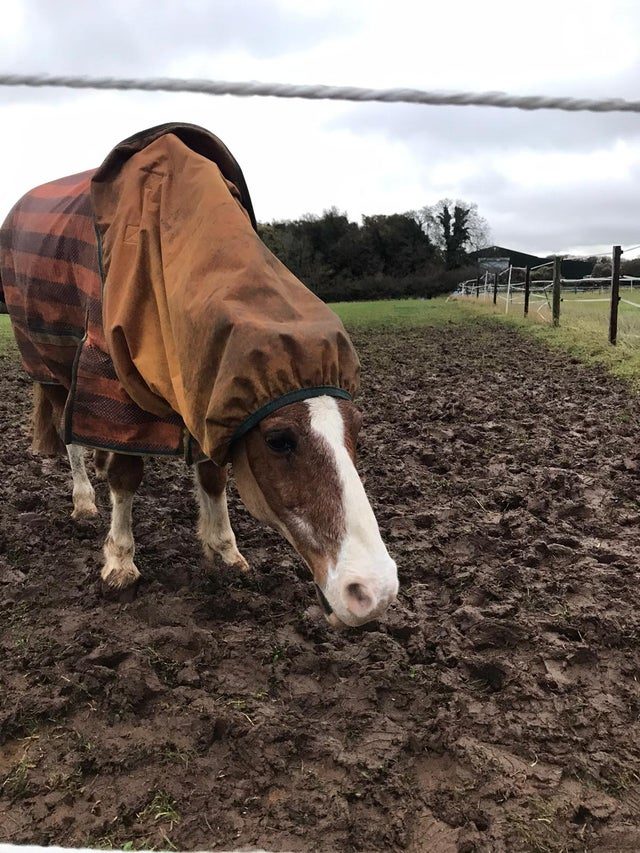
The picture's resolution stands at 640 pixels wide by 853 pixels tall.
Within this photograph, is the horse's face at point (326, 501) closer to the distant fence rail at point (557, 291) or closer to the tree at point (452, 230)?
the distant fence rail at point (557, 291)

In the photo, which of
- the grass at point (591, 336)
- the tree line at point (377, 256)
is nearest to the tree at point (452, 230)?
the tree line at point (377, 256)

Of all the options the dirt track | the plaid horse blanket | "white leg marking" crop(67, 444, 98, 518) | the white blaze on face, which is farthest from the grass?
the white blaze on face

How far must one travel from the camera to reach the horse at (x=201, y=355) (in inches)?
85.7

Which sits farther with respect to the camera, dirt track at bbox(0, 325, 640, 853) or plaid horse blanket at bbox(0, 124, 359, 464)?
plaid horse blanket at bbox(0, 124, 359, 464)

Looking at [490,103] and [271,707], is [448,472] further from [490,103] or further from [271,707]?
[490,103]

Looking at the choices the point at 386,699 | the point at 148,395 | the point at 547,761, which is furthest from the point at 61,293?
the point at 547,761

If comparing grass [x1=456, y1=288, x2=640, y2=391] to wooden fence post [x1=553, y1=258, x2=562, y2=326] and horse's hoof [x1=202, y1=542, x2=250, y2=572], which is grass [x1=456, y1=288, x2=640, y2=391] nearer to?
wooden fence post [x1=553, y1=258, x2=562, y2=326]

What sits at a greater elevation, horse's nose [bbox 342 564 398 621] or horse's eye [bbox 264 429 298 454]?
horse's eye [bbox 264 429 298 454]

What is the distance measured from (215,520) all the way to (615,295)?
989 centimetres

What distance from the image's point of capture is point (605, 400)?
732 cm

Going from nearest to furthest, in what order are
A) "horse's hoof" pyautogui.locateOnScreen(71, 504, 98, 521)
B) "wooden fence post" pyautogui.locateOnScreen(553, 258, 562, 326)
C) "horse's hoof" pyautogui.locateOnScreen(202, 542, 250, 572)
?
"horse's hoof" pyautogui.locateOnScreen(202, 542, 250, 572) → "horse's hoof" pyautogui.locateOnScreen(71, 504, 98, 521) → "wooden fence post" pyautogui.locateOnScreen(553, 258, 562, 326)

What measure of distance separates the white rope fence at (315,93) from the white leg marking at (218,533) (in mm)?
2514

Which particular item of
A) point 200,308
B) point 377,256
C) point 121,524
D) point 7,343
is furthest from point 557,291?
point 377,256

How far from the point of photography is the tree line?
4962 cm
